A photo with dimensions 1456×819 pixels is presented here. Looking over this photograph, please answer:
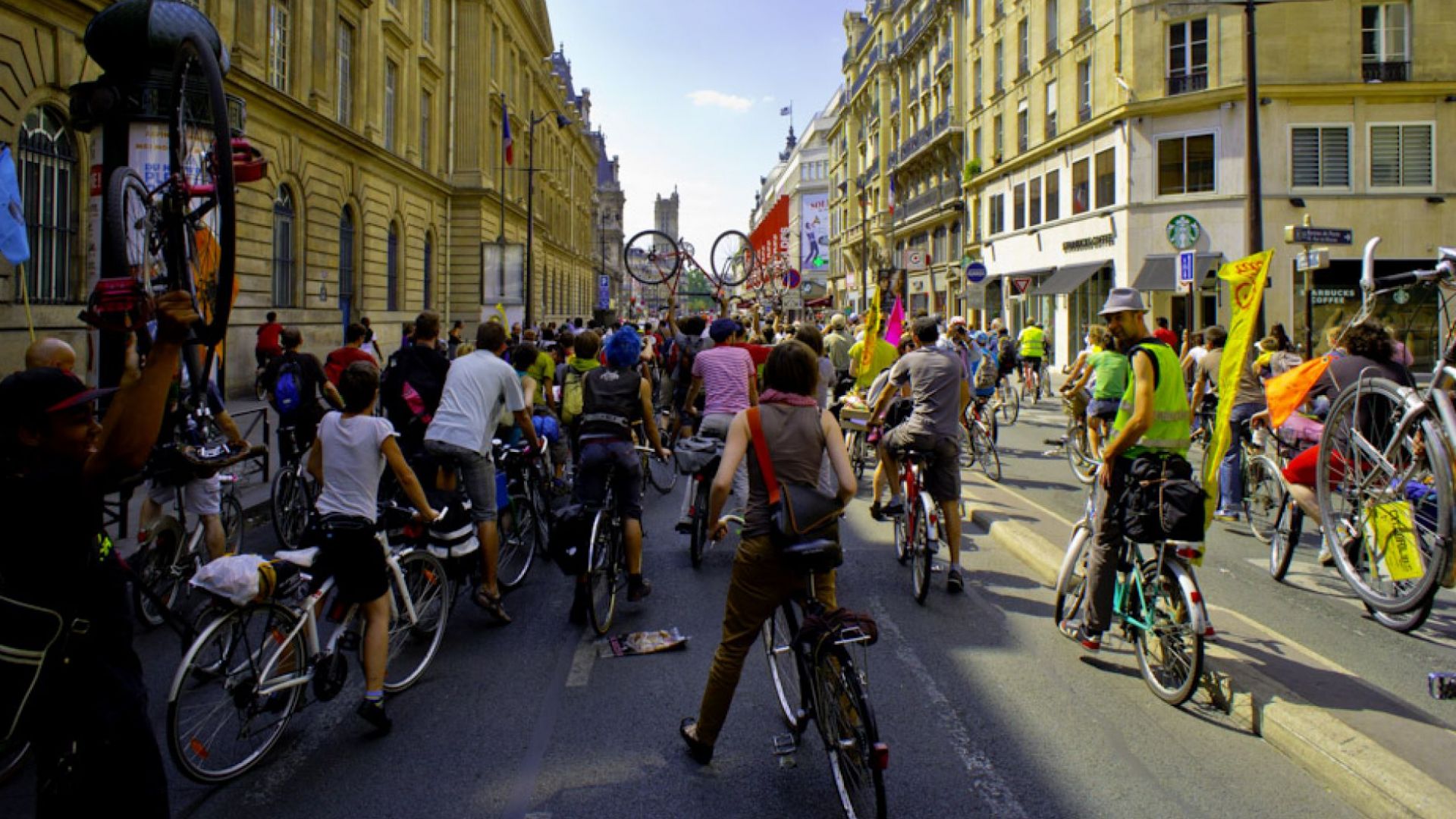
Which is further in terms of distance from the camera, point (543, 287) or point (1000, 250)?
point (543, 287)

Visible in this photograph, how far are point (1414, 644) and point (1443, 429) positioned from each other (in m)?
2.28

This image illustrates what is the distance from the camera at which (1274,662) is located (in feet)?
15.8

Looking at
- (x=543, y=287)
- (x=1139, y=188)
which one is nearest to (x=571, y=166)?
(x=543, y=287)

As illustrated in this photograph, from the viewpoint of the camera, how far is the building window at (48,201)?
14.1 m

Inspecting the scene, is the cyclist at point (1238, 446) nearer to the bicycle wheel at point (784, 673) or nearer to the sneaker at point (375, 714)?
the bicycle wheel at point (784, 673)

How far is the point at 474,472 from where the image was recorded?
19.3 ft

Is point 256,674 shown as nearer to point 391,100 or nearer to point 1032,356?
point 1032,356

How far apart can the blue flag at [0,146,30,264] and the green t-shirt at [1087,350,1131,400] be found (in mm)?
8285

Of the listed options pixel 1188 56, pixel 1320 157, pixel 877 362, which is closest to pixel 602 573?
pixel 877 362

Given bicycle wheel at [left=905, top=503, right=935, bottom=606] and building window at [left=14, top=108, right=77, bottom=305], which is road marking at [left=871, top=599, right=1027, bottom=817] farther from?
building window at [left=14, top=108, right=77, bottom=305]

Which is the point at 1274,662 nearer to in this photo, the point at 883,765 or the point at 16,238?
the point at 883,765

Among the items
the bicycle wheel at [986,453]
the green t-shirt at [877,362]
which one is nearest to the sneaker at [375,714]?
the green t-shirt at [877,362]

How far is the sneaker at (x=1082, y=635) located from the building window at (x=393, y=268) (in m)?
30.0

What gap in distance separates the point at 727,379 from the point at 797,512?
405cm
